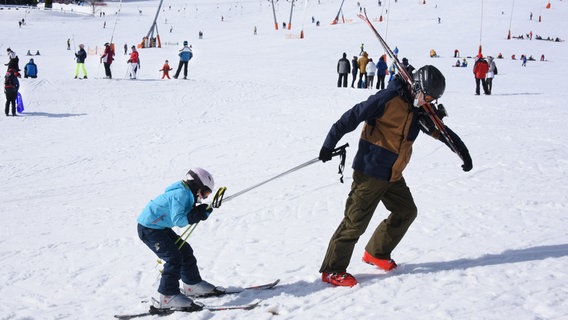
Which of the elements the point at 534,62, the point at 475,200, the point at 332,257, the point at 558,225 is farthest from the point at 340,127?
the point at 534,62

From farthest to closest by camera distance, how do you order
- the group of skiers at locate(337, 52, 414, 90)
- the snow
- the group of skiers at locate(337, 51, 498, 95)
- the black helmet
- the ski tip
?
the group of skiers at locate(337, 52, 414, 90) → the group of skiers at locate(337, 51, 498, 95) → the snow → the ski tip → the black helmet

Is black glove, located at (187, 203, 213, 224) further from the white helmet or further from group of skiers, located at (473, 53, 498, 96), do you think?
group of skiers, located at (473, 53, 498, 96)

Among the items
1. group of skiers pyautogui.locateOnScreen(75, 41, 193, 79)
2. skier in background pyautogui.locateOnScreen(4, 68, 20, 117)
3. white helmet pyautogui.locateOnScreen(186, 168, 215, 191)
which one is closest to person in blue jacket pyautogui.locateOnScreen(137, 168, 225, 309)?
white helmet pyautogui.locateOnScreen(186, 168, 215, 191)

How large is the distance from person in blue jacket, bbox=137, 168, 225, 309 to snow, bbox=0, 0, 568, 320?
350 mm

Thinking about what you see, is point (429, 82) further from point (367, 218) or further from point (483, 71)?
point (483, 71)

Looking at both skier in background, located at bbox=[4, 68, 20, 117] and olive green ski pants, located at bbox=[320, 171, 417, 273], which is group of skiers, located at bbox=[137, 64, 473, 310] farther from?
skier in background, located at bbox=[4, 68, 20, 117]

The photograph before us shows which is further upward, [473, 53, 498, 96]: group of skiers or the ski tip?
[473, 53, 498, 96]: group of skiers

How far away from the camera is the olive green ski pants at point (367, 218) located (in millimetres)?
4355

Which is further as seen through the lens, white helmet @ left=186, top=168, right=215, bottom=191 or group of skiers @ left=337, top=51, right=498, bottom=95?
group of skiers @ left=337, top=51, right=498, bottom=95

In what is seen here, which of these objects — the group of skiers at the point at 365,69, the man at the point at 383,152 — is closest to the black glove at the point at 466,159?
the man at the point at 383,152

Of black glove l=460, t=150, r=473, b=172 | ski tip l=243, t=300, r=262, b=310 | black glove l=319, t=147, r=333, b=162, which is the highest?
black glove l=319, t=147, r=333, b=162

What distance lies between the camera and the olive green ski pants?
4.36 meters

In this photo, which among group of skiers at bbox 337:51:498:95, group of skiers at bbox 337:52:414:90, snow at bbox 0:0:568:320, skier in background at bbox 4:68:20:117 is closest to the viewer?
snow at bbox 0:0:568:320

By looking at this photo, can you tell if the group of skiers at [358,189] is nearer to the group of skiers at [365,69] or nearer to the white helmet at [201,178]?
the white helmet at [201,178]
